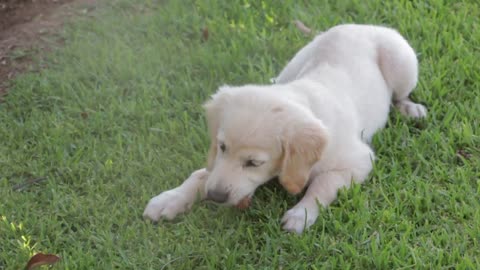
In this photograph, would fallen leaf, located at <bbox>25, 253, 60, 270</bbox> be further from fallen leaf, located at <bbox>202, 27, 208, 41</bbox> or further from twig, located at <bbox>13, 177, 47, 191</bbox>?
fallen leaf, located at <bbox>202, 27, 208, 41</bbox>

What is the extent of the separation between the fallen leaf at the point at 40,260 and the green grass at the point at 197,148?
52mm

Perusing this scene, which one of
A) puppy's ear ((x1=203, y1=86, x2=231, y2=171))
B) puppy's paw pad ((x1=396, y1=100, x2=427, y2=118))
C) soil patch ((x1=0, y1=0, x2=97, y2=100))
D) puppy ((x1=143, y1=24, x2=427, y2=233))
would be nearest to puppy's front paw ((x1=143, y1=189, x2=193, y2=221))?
puppy ((x1=143, y1=24, x2=427, y2=233))

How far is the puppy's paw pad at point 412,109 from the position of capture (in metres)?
5.51

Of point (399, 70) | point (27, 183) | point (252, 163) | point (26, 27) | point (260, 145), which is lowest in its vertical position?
point (27, 183)

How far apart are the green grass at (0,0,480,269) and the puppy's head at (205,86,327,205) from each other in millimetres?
275

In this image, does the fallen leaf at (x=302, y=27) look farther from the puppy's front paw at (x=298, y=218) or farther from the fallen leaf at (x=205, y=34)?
the puppy's front paw at (x=298, y=218)

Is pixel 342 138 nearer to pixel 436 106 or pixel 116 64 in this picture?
pixel 436 106

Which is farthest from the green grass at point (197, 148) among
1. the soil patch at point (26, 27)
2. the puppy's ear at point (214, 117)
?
the puppy's ear at point (214, 117)

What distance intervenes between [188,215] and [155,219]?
0.18 metres

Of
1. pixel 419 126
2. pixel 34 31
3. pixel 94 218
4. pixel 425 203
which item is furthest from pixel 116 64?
pixel 425 203

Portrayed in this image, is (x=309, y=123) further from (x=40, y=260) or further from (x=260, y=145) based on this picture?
(x=40, y=260)

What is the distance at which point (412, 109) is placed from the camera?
18.2 ft

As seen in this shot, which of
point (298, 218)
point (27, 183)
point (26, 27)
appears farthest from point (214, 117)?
point (26, 27)

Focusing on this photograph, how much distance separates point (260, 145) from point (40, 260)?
1285mm
